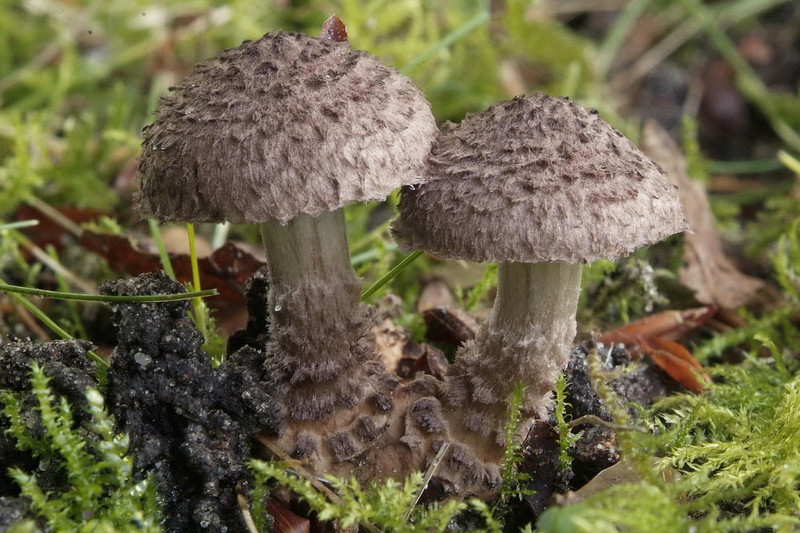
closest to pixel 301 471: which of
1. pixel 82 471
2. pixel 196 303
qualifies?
pixel 82 471

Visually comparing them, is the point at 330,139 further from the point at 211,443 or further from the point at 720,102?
the point at 720,102

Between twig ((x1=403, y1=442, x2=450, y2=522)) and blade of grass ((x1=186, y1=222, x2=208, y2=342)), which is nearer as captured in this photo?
twig ((x1=403, y1=442, x2=450, y2=522))

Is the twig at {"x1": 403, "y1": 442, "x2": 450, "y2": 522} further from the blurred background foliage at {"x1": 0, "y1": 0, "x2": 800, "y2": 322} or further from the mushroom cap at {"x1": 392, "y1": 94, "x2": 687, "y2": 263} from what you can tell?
the blurred background foliage at {"x1": 0, "y1": 0, "x2": 800, "y2": 322}

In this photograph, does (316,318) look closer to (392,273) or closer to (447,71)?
(392,273)

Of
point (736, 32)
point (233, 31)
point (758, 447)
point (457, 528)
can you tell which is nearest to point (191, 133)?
point (457, 528)

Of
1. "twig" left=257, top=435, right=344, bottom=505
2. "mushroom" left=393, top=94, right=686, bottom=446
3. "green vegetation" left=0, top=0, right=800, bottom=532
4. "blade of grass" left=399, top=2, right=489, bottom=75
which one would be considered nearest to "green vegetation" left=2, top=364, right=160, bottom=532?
"green vegetation" left=0, top=0, right=800, bottom=532
